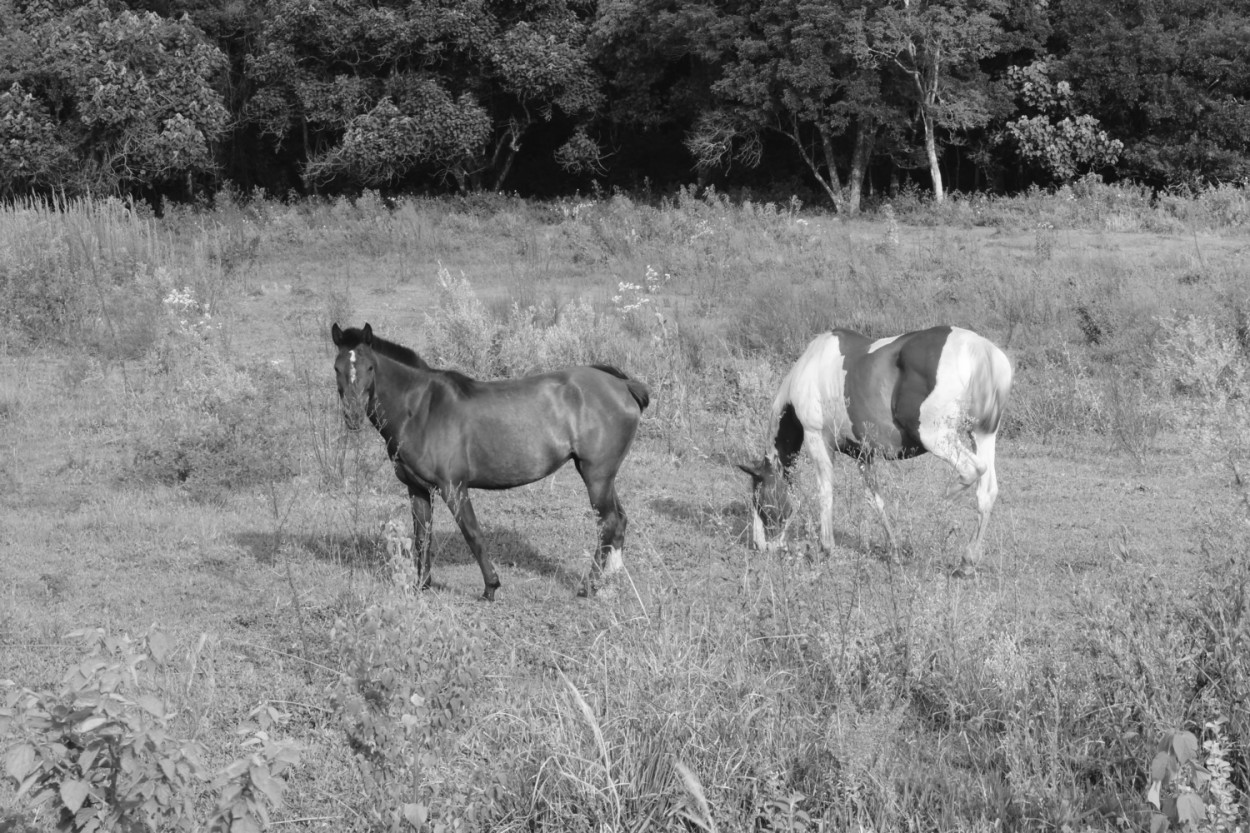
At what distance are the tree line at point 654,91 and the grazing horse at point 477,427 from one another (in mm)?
22318

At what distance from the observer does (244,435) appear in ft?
35.9

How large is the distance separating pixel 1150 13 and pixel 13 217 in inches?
951

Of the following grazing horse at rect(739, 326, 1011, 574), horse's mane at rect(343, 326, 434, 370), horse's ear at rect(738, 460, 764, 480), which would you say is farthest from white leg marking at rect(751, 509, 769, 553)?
horse's mane at rect(343, 326, 434, 370)

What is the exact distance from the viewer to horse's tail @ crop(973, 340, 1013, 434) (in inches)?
344

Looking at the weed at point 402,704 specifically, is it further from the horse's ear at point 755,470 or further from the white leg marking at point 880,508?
the horse's ear at point 755,470

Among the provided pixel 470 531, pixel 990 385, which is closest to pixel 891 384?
pixel 990 385

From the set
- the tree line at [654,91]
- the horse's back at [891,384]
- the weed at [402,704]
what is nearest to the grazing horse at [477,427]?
the horse's back at [891,384]

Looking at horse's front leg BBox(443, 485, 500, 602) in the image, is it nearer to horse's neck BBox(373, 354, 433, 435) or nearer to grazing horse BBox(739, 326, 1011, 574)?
horse's neck BBox(373, 354, 433, 435)

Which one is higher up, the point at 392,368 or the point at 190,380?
the point at 392,368

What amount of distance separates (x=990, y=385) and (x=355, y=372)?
13.6 ft

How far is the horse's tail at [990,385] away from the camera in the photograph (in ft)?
28.7

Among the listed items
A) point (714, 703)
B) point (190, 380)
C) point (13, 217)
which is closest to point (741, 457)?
point (190, 380)

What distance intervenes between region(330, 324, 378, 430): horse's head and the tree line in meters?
22.3

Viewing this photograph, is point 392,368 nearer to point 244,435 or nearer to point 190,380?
point 244,435
